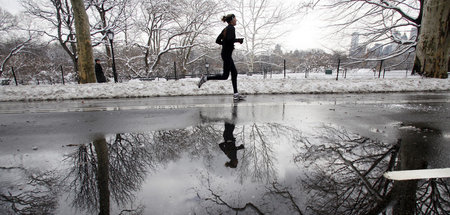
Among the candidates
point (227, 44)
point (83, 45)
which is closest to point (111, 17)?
point (83, 45)

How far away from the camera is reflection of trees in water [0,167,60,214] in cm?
136

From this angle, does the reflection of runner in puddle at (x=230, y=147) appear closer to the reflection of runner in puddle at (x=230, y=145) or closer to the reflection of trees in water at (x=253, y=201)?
the reflection of runner in puddle at (x=230, y=145)

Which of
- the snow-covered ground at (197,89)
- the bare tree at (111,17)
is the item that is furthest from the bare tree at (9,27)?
the snow-covered ground at (197,89)

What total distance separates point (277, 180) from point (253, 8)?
1082 inches

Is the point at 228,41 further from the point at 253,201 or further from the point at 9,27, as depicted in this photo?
the point at 9,27

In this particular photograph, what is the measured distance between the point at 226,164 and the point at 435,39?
1238cm

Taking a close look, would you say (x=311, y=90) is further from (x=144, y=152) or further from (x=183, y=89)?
(x=144, y=152)

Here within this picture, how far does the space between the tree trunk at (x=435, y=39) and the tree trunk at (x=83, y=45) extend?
53.7 ft

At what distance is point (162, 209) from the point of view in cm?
132

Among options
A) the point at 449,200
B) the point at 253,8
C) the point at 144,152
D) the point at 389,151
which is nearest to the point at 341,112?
the point at 389,151

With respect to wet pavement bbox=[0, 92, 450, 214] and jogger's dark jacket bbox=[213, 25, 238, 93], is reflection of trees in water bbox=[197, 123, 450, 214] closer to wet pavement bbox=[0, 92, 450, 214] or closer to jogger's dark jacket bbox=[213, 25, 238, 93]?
wet pavement bbox=[0, 92, 450, 214]

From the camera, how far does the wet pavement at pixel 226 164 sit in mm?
1373

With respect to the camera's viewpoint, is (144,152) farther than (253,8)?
No

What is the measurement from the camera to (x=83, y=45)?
9.88 meters
